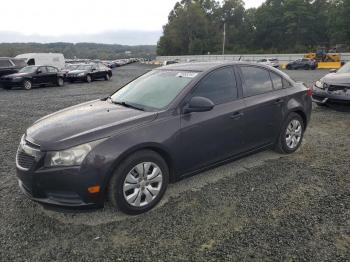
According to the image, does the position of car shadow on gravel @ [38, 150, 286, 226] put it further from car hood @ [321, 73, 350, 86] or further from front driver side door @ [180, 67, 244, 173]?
car hood @ [321, 73, 350, 86]

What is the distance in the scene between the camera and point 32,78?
18609 mm

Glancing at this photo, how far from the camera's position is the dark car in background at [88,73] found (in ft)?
74.2

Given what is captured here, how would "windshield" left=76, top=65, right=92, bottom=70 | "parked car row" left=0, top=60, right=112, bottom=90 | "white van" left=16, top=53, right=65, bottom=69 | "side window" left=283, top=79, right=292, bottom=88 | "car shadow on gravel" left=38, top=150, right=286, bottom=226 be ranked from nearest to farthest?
"car shadow on gravel" left=38, top=150, right=286, bottom=226 → "side window" left=283, top=79, right=292, bottom=88 → "parked car row" left=0, top=60, right=112, bottom=90 → "windshield" left=76, top=65, right=92, bottom=70 → "white van" left=16, top=53, right=65, bottom=69

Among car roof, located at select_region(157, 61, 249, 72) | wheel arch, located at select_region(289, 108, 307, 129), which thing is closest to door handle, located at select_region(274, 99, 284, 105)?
wheel arch, located at select_region(289, 108, 307, 129)

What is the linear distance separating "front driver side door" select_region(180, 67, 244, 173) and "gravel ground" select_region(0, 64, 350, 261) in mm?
453

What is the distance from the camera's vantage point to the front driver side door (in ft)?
13.5

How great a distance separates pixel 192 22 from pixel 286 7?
2744cm

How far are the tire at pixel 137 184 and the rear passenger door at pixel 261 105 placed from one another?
5.12ft

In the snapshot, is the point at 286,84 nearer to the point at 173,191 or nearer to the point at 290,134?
the point at 290,134

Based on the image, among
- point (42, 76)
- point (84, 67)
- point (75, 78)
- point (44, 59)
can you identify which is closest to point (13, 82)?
point (42, 76)

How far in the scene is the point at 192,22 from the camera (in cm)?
9931

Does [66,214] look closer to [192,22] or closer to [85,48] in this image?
[192,22]

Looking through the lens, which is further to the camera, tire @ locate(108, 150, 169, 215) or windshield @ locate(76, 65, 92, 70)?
windshield @ locate(76, 65, 92, 70)

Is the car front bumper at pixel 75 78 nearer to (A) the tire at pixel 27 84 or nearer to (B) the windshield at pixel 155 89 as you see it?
(A) the tire at pixel 27 84
